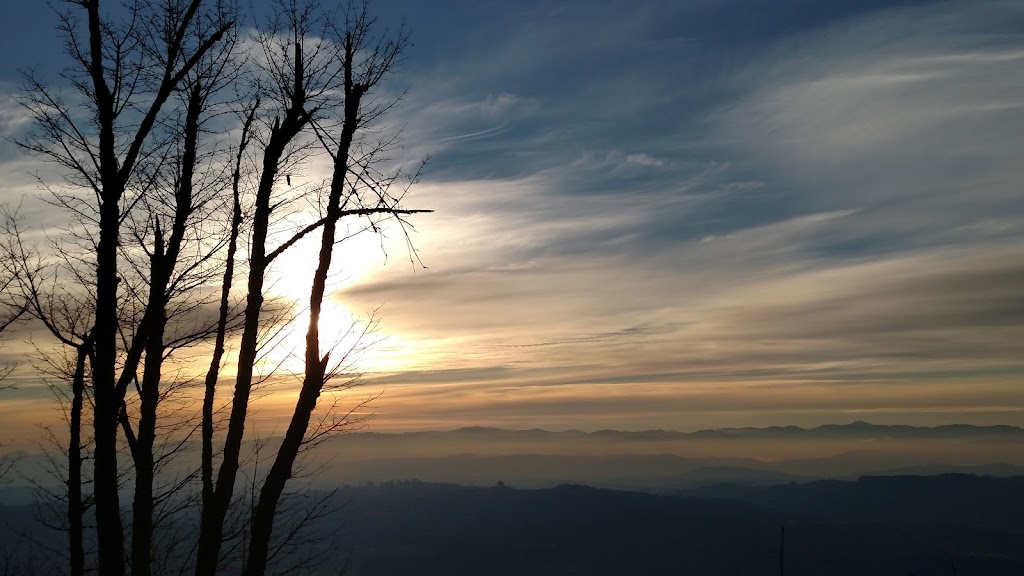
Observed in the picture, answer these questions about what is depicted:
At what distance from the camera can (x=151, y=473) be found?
15.4 metres

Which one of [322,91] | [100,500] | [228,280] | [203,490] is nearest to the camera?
[100,500]

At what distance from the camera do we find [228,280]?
1427 centimetres

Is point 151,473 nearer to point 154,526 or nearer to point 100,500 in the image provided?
point 154,526

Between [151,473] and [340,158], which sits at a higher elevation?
[340,158]

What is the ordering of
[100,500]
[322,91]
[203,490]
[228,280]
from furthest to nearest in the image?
[228,280]
[203,490]
[322,91]
[100,500]

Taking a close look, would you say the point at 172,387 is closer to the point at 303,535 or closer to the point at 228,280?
the point at 228,280

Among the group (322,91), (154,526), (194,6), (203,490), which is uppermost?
(194,6)

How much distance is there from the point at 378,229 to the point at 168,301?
644cm

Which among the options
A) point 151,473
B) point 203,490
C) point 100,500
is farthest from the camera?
point 151,473

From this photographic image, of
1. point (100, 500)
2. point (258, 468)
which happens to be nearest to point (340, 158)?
point (258, 468)

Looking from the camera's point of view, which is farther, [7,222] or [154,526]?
[154,526]

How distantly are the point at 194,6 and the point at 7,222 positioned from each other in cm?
639

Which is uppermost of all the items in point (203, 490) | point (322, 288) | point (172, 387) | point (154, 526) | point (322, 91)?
point (322, 91)

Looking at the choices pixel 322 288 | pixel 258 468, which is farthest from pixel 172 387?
pixel 322 288
